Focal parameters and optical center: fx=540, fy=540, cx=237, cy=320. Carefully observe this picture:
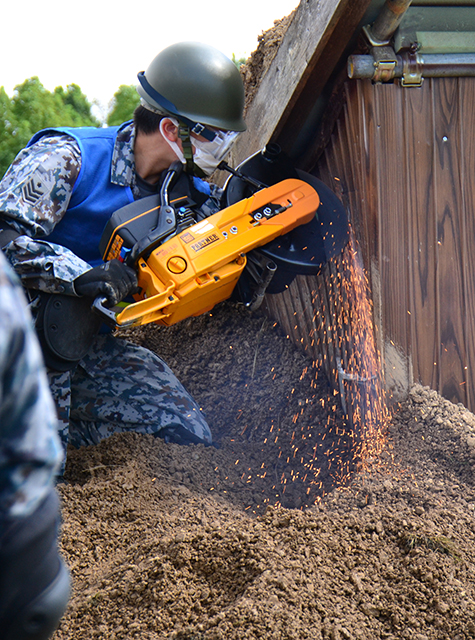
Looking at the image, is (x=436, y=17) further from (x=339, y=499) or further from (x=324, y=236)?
(x=339, y=499)

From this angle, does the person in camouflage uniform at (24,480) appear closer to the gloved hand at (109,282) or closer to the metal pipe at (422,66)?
the gloved hand at (109,282)

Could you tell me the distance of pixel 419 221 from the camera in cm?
228

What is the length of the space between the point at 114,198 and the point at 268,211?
29.7 inches

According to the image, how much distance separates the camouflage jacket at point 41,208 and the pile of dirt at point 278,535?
0.84m

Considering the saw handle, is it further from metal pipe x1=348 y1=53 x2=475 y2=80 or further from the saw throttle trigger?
metal pipe x1=348 y1=53 x2=475 y2=80

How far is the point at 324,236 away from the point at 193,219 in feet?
2.00

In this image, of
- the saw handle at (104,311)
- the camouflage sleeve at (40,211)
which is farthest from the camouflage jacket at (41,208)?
the saw handle at (104,311)

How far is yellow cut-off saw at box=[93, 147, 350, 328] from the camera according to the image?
7.31 feet

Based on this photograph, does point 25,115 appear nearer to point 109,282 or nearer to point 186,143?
point 186,143

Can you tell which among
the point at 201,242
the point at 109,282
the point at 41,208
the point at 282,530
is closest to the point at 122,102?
the point at 41,208

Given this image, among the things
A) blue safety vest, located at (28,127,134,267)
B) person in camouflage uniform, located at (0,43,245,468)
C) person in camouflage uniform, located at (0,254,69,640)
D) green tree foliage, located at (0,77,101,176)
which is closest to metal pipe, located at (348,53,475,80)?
person in camouflage uniform, located at (0,43,245,468)

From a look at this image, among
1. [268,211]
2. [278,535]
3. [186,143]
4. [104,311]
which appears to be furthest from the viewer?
[186,143]

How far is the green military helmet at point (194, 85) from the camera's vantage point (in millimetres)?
2477

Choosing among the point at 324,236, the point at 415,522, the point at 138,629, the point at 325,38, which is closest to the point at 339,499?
the point at 415,522
